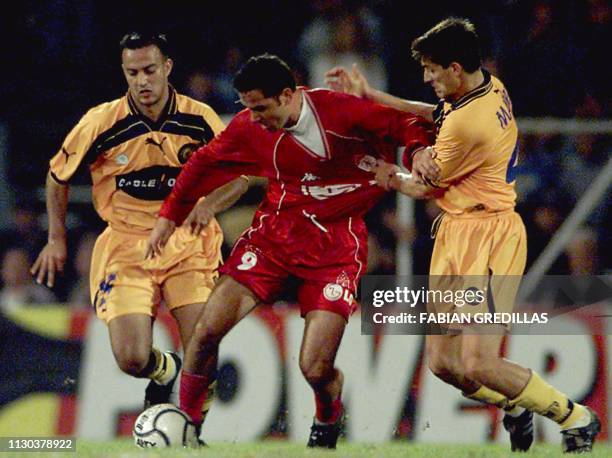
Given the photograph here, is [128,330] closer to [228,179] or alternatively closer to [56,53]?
[228,179]

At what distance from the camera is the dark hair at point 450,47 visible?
7043 mm

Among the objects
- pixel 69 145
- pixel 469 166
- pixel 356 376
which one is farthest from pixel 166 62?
pixel 356 376

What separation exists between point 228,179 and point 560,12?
184 inches

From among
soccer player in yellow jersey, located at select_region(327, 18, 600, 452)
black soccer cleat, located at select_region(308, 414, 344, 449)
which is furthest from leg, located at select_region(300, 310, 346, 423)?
soccer player in yellow jersey, located at select_region(327, 18, 600, 452)

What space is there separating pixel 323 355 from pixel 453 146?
52.8 inches

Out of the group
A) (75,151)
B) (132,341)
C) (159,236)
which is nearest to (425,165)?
(159,236)

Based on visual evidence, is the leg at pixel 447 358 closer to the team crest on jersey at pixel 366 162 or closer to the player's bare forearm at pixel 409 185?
the player's bare forearm at pixel 409 185

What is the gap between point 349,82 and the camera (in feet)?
25.1

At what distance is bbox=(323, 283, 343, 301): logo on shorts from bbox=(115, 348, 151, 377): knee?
45.0 inches

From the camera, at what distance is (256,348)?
9.66 m

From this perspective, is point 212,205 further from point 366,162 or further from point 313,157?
point 366,162

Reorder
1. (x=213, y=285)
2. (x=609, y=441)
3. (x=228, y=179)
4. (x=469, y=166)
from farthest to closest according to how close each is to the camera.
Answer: (x=609, y=441) < (x=213, y=285) < (x=228, y=179) < (x=469, y=166)

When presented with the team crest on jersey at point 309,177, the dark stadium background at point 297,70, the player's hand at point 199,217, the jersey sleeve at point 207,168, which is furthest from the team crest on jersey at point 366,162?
the dark stadium background at point 297,70

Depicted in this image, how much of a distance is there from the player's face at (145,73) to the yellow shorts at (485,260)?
6.35ft
